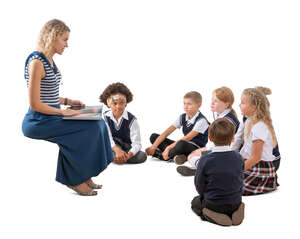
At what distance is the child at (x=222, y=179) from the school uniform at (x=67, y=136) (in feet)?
4.38

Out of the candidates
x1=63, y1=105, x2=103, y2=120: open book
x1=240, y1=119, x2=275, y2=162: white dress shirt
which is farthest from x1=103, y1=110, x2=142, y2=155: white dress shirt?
x1=240, y1=119, x2=275, y2=162: white dress shirt

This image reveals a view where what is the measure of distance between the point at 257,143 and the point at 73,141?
6.93 ft

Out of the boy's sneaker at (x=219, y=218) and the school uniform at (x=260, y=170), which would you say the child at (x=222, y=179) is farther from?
the school uniform at (x=260, y=170)

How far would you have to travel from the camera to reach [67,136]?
4.73 m

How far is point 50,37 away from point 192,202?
92.9 inches

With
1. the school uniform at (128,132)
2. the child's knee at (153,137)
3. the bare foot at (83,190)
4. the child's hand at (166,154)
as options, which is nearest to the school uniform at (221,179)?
the bare foot at (83,190)

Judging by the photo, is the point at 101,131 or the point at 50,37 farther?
the point at 101,131

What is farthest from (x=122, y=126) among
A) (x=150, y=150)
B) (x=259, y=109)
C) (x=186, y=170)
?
(x=259, y=109)

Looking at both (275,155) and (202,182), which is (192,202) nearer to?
(202,182)

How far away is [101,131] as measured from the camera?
4.85 meters

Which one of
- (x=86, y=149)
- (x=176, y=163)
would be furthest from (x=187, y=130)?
(x=86, y=149)

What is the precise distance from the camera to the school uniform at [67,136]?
459 cm

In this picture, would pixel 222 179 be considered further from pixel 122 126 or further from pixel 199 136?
pixel 122 126

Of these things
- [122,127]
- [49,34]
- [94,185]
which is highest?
[49,34]
